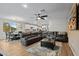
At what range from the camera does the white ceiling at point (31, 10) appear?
2.77m

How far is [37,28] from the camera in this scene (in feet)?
9.43

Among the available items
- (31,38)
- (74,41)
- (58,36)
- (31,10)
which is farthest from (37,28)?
(74,41)

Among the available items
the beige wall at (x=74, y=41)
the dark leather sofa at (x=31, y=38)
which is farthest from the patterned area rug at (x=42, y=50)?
the beige wall at (x=74, y=41)

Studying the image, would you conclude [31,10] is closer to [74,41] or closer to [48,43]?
[48,43]

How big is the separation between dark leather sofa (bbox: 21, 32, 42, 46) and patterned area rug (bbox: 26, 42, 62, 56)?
0.11 m

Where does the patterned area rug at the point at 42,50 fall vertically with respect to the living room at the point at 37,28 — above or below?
below

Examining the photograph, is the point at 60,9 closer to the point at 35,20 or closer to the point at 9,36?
the point at 35,20

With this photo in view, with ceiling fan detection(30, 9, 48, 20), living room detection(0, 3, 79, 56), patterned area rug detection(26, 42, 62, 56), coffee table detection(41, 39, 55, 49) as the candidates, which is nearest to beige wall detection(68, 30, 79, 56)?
living room detection(0, 3, 79, 56)

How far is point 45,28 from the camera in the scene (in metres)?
2.88

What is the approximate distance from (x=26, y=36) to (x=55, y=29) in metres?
0.83

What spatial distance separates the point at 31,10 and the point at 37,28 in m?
0.52

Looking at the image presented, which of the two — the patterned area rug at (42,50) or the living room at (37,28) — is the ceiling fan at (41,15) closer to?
the living room at (37,28)

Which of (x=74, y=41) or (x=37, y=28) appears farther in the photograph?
(x=74, y=41)

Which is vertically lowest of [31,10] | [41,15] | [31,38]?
[31,38]
